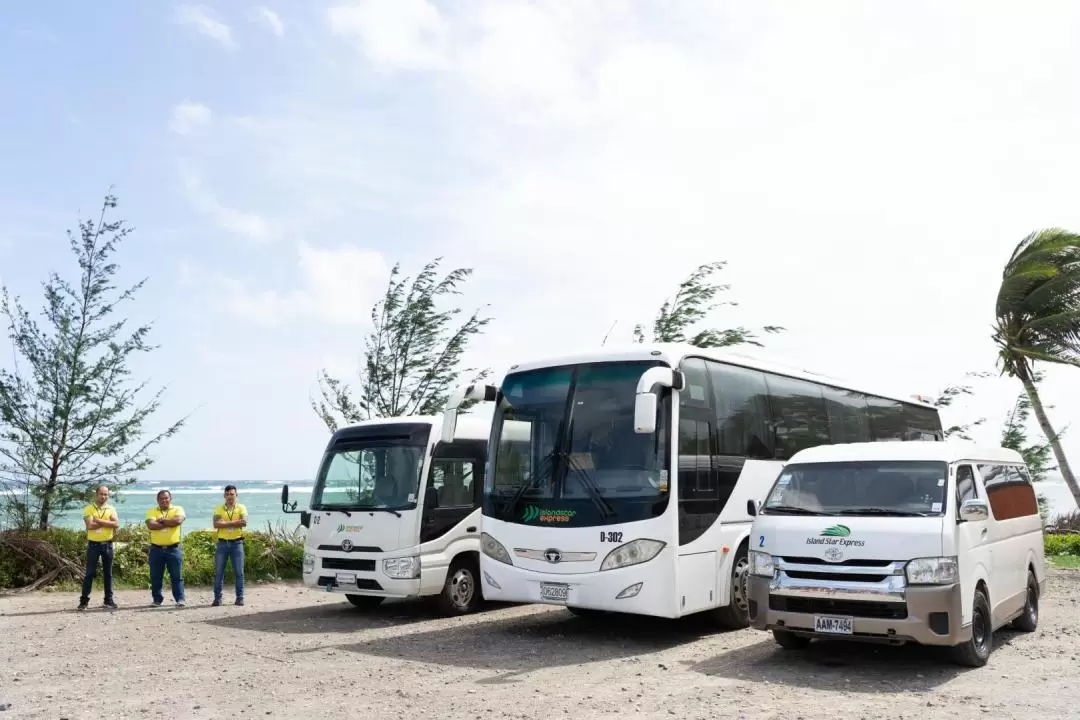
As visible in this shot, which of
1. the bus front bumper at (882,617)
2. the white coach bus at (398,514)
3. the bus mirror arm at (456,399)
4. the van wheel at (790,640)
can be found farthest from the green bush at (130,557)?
the bus front bumper at (882,617)

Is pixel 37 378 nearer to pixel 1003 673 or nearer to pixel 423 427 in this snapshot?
pixel 423 427

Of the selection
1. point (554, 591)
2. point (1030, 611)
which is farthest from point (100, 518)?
point (1030, 611)

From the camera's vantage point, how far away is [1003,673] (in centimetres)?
921

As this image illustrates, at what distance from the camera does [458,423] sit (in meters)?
14.5

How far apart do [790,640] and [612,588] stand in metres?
1.93

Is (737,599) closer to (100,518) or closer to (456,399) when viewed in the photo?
(456,399)

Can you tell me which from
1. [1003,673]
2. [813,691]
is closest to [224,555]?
[813,691]

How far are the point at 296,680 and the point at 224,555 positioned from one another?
7.02 metres

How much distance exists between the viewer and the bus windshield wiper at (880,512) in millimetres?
9227

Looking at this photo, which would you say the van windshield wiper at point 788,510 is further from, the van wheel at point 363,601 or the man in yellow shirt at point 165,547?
the man in yellow shirt at point 165,547

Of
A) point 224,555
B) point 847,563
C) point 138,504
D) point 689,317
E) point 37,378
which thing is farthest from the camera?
point 138,504

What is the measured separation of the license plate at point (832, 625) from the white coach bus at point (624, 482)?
184 cm

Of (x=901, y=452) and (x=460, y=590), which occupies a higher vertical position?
(x=901, y=452)

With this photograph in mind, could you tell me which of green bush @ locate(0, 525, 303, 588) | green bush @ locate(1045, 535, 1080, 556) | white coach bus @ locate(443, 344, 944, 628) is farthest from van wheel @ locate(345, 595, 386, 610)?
green bush @ locate(1045, 535, 1080, 556)
